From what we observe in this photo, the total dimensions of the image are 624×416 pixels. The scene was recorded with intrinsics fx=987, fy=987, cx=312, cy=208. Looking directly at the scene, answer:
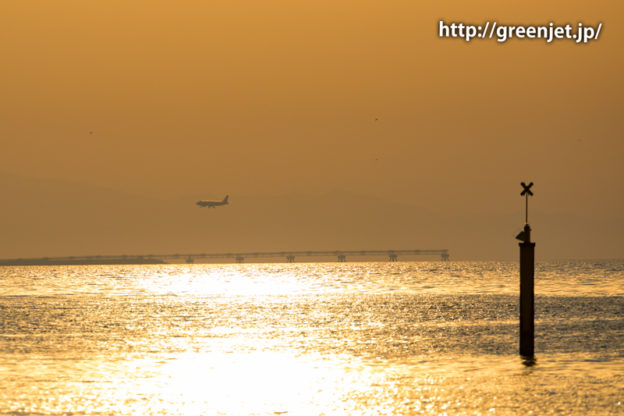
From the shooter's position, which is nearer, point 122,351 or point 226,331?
point 122,351

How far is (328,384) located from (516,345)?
23.2 meters

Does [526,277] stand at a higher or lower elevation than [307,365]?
higher

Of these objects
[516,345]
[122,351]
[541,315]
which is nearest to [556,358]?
[516,345]

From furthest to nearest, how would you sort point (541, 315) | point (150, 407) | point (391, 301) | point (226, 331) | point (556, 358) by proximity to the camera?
point (391, 301), point (541, 315), point (226, 331), point (556, 358), point (150, 407)

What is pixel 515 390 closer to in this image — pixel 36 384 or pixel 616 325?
pixel 36 384

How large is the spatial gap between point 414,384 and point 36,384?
1766cm

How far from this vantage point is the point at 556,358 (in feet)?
187

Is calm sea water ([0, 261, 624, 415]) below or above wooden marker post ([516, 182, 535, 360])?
below

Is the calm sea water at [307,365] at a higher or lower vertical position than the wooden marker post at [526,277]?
lower

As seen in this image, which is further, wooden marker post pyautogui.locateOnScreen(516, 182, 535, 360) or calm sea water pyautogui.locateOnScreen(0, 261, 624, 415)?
wooden marker post pyautogui.locateOnScreen(516, 182, 535, 360)

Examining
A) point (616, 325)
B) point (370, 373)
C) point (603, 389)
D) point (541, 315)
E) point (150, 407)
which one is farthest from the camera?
point (541, 315)

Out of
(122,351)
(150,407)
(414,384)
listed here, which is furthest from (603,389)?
(122,351)

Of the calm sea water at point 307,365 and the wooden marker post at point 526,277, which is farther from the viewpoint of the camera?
the wooden marker post at point 526,277

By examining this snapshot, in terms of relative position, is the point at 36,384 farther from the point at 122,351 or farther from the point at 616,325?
the point at 616,325
